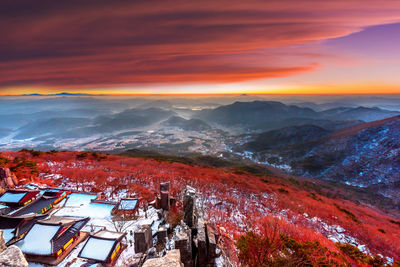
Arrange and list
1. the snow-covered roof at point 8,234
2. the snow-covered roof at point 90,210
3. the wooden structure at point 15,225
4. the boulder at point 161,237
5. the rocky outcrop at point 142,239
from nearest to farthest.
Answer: the rocky outcrop at point 142,239
the boulder at point 161,237
the snow-covered roof at point 8,234
the wooden structure at point 15,225
the snow-covered roof at point 90,210

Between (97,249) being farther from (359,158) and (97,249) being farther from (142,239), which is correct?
(359,158)

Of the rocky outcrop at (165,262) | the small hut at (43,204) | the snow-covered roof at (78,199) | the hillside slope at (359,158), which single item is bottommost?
the hillside slope at (359,158)

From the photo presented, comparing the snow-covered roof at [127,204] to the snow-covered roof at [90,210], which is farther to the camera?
the snow-covered roof at [90,210]

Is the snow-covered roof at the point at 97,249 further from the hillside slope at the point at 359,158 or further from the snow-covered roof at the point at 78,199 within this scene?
the hillside slope at the point at 359,158

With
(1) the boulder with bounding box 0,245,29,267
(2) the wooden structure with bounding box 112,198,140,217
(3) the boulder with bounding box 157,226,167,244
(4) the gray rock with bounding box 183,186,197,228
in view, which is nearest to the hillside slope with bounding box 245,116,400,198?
(4) the gray rock with bounding box 183,186,197,228

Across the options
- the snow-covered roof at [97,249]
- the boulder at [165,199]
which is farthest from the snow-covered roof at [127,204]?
the snow-covered roof at [97,249]

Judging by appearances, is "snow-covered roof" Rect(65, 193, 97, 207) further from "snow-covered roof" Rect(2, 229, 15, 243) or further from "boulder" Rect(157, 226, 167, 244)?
"boulder" Rect(157, 226, 167, 244)

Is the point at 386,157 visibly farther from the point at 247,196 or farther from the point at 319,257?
the point at 319,257

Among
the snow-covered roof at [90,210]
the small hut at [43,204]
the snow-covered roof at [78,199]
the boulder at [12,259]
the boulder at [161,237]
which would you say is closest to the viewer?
the boulder at [12,259]
